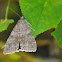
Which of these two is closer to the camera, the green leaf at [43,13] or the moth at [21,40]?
the green leaf at [43,13]

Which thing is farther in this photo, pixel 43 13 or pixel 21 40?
pixel 21 40

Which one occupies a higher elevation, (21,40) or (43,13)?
(43,13)

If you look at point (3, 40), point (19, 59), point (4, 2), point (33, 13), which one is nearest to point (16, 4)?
point (4, 2)

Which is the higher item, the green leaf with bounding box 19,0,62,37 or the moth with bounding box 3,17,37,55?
the green leaf with bounding box 19,0,62,37

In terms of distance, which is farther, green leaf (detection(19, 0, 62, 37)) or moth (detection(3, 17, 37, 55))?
moth (detection(3, 17, 37, 55))

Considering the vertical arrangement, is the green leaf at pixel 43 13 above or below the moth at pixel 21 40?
above
